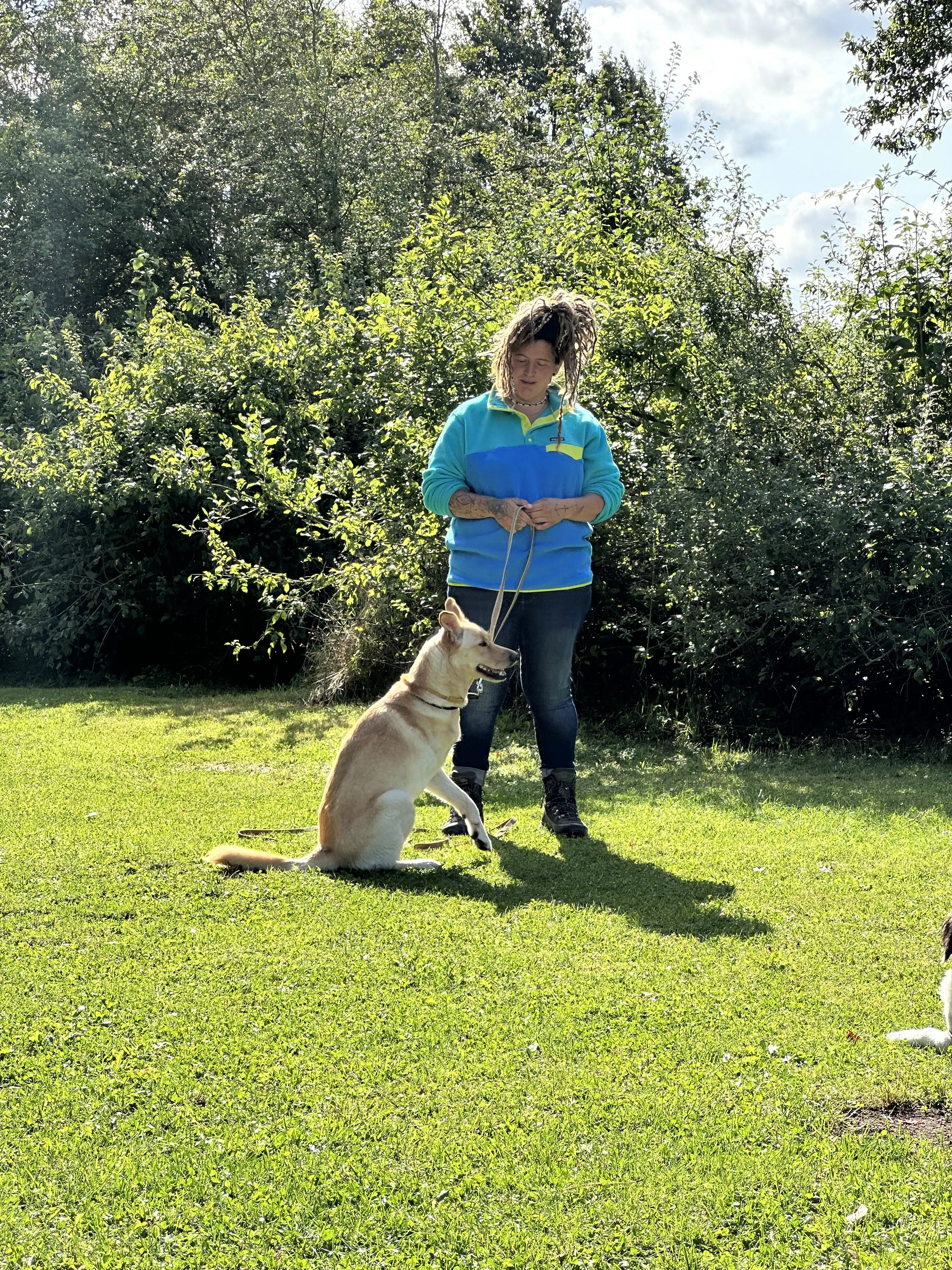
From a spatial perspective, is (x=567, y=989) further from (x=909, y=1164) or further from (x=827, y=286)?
(x=827, y=286)

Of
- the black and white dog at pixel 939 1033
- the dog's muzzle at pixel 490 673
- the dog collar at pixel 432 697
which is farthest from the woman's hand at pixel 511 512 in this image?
the black and white dog at pixel 939 1033

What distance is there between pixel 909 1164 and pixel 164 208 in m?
24.3

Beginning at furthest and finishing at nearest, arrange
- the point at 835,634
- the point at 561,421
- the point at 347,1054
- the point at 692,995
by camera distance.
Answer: the point at 835,634 → the point at 561,421 → the point at 692,995 → the point at 347,1054

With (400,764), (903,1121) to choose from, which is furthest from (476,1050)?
(400,764)

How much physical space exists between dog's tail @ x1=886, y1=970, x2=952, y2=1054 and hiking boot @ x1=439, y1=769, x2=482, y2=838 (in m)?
2.88

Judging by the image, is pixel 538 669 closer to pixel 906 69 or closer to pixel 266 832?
pixel 266 832

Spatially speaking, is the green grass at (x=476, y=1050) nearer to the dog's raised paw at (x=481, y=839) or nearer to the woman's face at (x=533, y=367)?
the dog's raised paw at (x=481, y=839)

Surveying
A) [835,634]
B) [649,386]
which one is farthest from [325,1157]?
[649,386]

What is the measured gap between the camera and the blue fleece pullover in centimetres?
628

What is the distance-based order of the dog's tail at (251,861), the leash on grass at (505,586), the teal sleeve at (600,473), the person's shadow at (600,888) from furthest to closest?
the teal sleeve at (600,473), the leash on grass at (505,586), the dog's tail at (251,861), the person's shadow at (600,888)

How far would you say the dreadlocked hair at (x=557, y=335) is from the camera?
234 inches

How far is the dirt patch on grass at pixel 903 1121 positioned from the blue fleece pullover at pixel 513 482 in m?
3.32

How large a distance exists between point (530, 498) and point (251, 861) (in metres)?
2.34

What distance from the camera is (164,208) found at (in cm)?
2402
